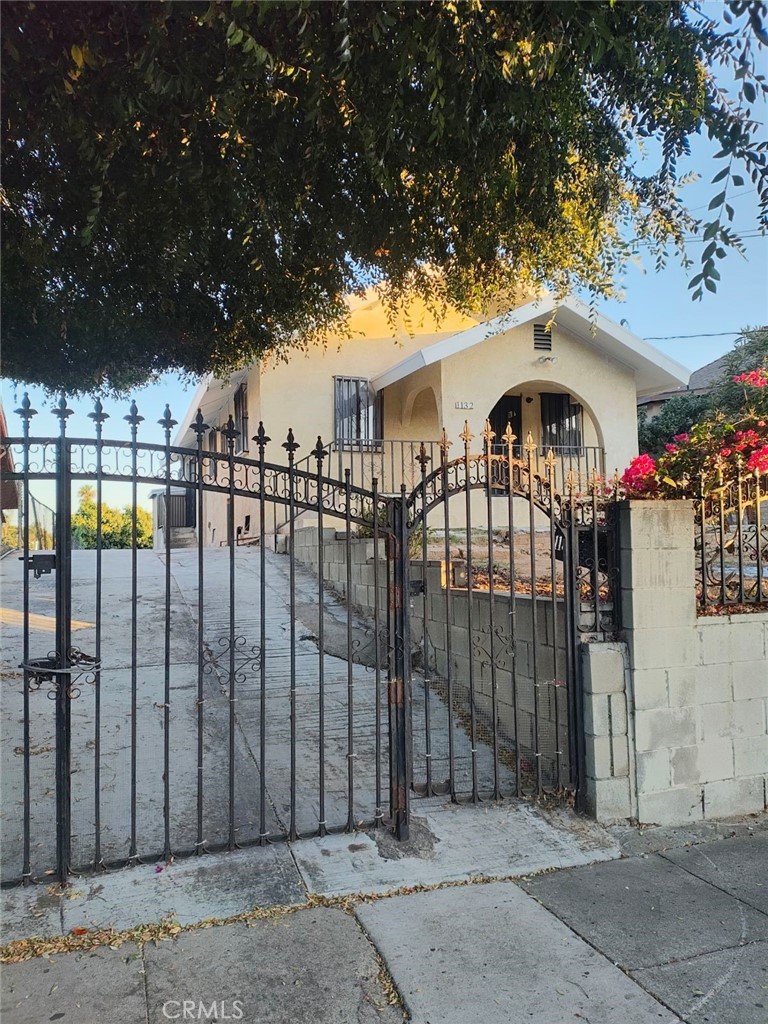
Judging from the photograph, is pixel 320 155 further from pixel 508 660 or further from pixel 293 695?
pixel 508 660

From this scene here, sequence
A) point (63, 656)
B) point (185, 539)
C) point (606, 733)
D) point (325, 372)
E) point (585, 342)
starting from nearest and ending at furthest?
point (63, 656), point (606, 733), point (585, 342), point (325, 372), point (185, 539)

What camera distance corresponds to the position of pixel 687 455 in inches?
189

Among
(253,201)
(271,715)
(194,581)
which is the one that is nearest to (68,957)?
(271,715)

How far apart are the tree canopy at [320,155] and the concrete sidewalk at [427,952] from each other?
3.05 m

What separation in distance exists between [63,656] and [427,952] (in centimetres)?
227

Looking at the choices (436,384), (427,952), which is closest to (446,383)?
(436,384)

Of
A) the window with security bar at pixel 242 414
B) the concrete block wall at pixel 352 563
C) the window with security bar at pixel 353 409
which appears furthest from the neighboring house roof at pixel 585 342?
the concrete block wall at pixel 352 563

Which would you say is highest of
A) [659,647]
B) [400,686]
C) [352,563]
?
[352,563]

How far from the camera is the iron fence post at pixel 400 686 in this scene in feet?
13.1

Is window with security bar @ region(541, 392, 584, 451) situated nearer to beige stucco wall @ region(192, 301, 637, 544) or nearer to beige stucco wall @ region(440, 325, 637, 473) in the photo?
beige stucco wall @ region(192, 301, 637, 544)

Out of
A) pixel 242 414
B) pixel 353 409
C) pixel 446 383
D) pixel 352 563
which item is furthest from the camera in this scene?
pixel 242 414

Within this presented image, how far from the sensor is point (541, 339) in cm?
1294

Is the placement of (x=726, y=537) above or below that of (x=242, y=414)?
below

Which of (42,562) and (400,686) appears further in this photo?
(400,686)
